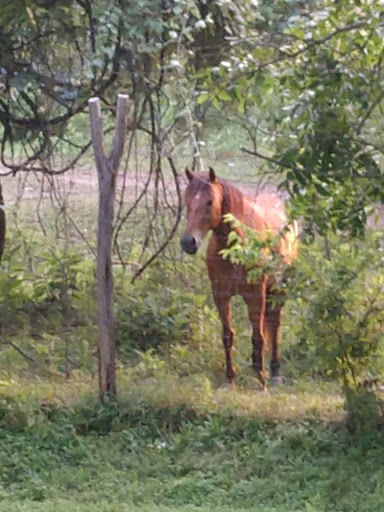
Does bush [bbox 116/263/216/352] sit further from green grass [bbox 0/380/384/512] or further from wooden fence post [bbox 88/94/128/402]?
wooden fence post [bbox 88/94/128/402]

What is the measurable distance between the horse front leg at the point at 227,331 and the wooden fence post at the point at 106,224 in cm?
91

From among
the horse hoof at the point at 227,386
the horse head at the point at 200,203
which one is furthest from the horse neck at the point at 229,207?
the horse hoof at the point at 227,386

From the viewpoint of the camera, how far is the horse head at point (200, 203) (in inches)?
252

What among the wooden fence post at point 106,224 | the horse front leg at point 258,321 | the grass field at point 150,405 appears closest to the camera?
the grass field at point 150,405

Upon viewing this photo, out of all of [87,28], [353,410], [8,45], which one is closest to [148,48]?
[87,28]

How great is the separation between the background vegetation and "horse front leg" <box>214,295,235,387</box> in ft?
0.35

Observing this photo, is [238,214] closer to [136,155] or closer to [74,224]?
[136,155]

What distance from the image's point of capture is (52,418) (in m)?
6.68

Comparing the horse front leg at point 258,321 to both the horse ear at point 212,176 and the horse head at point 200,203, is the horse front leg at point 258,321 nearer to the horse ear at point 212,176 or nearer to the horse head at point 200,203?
the horse head at point 200,203

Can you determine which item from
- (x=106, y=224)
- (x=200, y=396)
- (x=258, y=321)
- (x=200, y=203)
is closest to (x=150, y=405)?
(x=200, y=396)

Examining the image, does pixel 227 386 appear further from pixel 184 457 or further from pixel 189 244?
pixel 189 244

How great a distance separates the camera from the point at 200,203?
6406 millimetres

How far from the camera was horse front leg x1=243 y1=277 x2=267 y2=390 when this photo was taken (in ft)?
22.3

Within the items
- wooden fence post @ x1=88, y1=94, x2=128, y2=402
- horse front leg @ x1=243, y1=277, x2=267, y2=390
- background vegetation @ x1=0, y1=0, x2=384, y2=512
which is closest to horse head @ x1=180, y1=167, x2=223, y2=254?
background vegetation @ x1=0, y1=0, x2=384, y2=512
